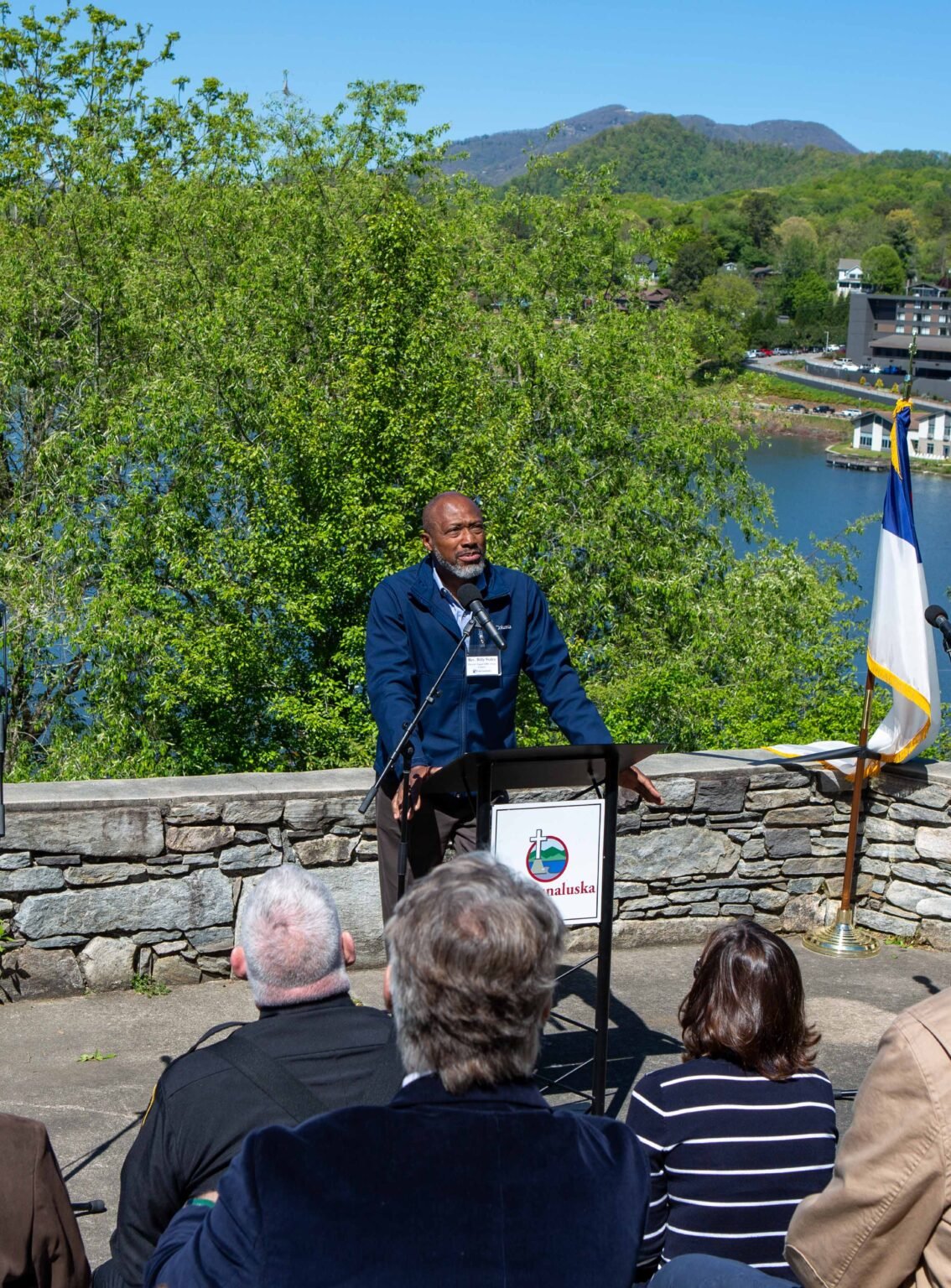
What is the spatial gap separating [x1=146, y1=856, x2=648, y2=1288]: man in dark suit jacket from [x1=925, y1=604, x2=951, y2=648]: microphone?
144 inches

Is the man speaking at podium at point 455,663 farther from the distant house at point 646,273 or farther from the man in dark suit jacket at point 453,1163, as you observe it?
the distant house at point 646,273

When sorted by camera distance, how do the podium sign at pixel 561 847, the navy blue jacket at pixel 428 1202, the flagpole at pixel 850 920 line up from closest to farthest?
1. the navy blue jacket at pixel 428 1202
2. the podium sign at pixel 561 847
3. the flagpole at pixel 850 920

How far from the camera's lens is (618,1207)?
1.84 metres

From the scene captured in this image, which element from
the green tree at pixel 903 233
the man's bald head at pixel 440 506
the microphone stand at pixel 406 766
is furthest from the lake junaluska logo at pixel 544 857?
the green tree at pixel 903 233

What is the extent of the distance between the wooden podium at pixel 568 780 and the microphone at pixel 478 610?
0.35 metres

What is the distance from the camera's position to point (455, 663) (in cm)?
460

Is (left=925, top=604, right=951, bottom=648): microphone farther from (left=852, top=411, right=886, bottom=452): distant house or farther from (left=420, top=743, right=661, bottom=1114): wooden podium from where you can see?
(left=852, top=411, right=886, bottom=452): distant house

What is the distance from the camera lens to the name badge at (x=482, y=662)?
4348 millimetres

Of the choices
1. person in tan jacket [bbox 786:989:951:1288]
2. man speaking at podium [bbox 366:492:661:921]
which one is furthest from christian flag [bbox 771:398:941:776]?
person in tan jacket [bbox 786:989:951:1288]

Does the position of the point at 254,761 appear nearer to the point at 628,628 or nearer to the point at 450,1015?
the point at 628,628

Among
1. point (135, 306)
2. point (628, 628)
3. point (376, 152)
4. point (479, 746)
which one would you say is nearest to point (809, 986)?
point (479, 746)

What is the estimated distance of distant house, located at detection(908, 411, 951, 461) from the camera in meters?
63.9

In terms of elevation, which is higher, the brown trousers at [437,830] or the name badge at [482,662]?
the name badge at [482,662]

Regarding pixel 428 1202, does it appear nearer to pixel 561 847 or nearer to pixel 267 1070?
pixel 267 1070
